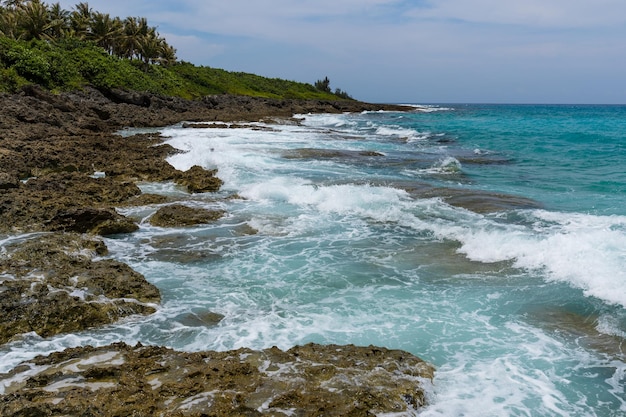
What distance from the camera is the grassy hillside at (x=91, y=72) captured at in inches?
1658

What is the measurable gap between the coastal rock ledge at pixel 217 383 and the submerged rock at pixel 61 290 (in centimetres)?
147

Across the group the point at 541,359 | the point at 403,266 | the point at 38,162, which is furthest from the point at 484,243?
the point at 38,162

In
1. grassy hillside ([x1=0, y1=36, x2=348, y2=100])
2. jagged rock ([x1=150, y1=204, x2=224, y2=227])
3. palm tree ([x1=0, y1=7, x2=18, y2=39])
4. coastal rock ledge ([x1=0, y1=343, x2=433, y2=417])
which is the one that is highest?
palm tree ([x1=0, y1=7, x2=18, y2=39])

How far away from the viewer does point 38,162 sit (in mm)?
16906

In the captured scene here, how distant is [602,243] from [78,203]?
12.3 metres

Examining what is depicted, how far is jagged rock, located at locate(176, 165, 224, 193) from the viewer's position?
1634cm

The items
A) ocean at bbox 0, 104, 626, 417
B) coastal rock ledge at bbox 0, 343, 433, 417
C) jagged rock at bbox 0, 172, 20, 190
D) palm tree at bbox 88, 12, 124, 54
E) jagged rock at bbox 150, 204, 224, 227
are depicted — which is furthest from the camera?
palm tree at bbox 88, 12, 124, 54

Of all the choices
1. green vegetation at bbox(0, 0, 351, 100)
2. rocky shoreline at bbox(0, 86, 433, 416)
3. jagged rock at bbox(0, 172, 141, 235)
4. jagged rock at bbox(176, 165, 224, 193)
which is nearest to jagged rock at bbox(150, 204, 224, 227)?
rocky shoreline at bbox(0, 86, 433, 416)

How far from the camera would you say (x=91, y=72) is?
50.1m

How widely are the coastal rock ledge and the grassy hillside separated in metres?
39.1

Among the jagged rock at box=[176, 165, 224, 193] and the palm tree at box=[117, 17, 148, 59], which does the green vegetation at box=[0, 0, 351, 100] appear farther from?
the jagged rock at box=[176, 165, 224, 193]

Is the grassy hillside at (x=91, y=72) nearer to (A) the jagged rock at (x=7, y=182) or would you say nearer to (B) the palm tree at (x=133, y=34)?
(B) the palm tree at (x=133, y=34)

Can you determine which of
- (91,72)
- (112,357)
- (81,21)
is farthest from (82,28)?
(112,357)

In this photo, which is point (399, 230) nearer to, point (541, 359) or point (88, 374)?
point (541, 359)
